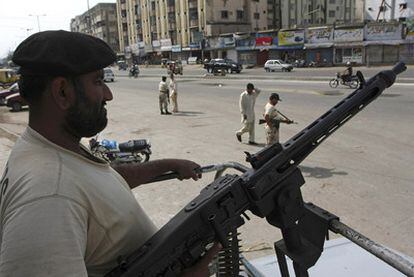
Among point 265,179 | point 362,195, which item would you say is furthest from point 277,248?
point 362,195

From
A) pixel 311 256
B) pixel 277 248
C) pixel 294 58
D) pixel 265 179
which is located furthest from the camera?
pixel 294 58

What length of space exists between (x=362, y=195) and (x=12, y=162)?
Answer: 5.85m

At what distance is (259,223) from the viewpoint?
5336 mm

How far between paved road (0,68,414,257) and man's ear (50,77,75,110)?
11.7 feet

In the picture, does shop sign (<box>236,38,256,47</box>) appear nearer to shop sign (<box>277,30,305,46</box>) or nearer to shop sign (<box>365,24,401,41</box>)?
shop sign (<box>277,30,305,46</box>)

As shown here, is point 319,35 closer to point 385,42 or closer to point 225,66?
point 385,42

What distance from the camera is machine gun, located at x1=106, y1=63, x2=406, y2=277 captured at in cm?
148

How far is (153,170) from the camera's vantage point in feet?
7.61

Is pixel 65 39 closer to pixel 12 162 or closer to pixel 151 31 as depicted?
pixel 12 162

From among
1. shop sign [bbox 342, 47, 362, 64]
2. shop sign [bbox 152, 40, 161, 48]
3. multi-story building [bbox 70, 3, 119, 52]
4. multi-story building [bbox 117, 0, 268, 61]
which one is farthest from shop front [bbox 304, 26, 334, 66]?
multi-story building [bbox 70, 3, 119, 52]

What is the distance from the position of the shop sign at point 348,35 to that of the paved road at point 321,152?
30.3 metres

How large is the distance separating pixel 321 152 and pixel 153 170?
750 cm

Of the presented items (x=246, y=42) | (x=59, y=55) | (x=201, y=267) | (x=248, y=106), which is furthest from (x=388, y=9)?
(x=59, y=55)

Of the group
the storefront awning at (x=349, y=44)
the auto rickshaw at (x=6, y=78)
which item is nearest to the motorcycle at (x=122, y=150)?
the auto rickshaw at (x=6, y=78)
